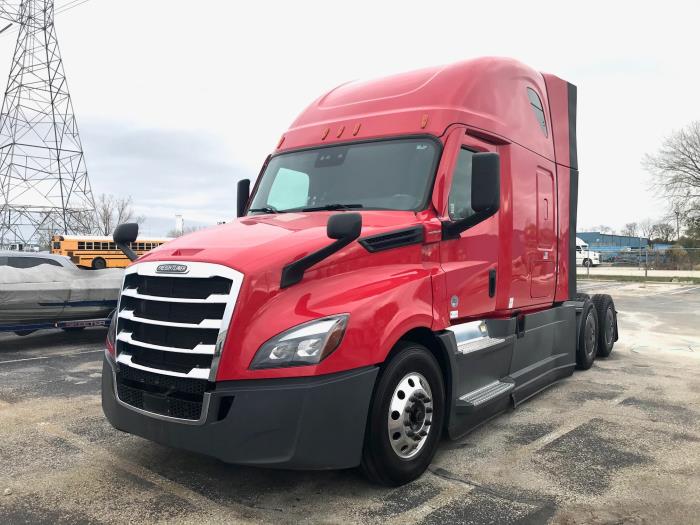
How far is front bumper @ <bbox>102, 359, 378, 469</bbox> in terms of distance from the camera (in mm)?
3238

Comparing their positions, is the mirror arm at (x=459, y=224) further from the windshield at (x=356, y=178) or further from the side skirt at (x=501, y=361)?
the side skirt at (x=501, y=361)

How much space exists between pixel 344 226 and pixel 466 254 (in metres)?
1.61

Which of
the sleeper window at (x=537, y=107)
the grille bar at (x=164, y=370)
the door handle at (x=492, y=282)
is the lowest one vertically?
the grille bar at (x=164, y=370)

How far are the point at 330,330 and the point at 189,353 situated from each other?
893mm

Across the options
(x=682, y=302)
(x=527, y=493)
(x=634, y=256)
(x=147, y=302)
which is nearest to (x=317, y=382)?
(x=147, y=302)

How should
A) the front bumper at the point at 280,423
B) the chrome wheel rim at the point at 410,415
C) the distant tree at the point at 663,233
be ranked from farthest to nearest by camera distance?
the distant tree at the point at 663,233, the chrome wheel rim at the point at 410,415, the front bumper at the point at 280,423

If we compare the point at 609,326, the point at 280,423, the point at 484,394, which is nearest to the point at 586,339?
the point at 609,326

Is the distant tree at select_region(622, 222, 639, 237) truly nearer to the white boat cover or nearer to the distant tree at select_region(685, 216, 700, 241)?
the distant tree at select_region(685, 216, 700, 241)

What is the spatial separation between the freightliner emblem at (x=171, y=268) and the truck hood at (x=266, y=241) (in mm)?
60

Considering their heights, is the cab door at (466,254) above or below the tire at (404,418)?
above

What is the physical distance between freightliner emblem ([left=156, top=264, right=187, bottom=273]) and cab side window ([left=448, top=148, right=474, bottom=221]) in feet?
7.11

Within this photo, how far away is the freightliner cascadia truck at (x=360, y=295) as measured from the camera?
3312mm

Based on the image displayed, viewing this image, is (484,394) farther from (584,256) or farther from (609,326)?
(584,256)

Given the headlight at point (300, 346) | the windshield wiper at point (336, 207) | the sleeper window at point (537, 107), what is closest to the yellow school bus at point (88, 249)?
the sleeper window at point (537, 107)
